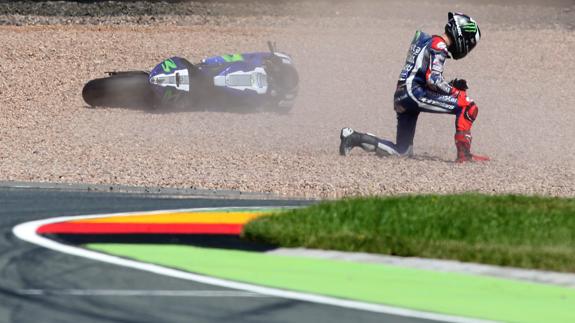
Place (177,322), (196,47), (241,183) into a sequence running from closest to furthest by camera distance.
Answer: (177,322) < (241,183) < (196,47)

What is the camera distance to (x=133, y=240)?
330 inches

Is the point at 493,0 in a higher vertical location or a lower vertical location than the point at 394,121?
higher

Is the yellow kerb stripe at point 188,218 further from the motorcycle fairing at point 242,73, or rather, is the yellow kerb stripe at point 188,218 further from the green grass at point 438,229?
the motorcycle fairing at point 242,73

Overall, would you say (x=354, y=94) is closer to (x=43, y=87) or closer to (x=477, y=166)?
(x=43, y=87)

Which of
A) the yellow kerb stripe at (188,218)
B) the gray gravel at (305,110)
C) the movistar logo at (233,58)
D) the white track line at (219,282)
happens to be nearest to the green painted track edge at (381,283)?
the white track line at (219,282)

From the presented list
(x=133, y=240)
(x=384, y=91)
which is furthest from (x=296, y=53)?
(x=133, y=240)

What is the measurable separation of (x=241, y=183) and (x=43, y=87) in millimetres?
9368

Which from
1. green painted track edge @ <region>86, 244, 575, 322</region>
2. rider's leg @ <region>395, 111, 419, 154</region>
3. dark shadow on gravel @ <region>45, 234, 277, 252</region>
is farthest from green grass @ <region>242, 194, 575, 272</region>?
rider's leg @ <region>395, 111, 419, 154</region>

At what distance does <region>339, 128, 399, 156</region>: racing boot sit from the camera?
50.4 feet

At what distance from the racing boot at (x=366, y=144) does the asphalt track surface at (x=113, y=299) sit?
7648 mm

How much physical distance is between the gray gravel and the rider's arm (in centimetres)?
92

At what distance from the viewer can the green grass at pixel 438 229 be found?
25.7 ft

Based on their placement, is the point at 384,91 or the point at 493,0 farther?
the point at 493,0

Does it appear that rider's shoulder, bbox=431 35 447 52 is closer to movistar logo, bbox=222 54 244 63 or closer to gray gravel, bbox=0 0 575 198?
gray gravel, bbox=0 0 575 198
